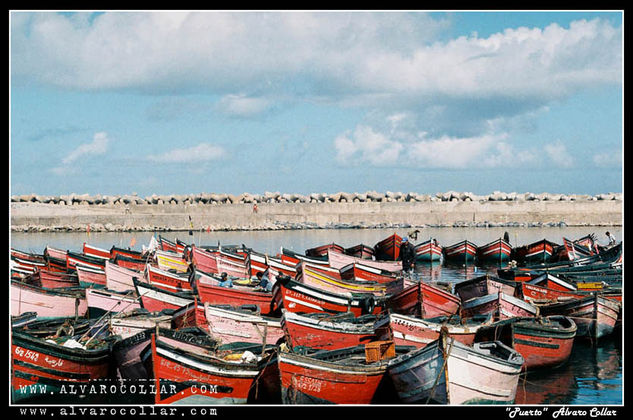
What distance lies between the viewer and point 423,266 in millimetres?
36531

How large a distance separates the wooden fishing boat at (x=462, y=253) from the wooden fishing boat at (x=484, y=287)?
55.3 feet

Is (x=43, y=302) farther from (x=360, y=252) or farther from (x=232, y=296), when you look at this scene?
(x=360, y=252)

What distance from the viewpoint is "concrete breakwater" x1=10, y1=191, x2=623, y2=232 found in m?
56.7

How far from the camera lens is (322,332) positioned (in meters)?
14.6

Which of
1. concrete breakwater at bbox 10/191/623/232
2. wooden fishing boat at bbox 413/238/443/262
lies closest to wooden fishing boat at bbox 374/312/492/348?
wooden fishing boat at bbox 413/238/443/262

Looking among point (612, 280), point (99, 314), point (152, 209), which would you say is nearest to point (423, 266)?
point (612, 280)

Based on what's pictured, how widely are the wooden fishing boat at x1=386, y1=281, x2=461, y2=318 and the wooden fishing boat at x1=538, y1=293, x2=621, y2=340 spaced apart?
2.31 meters

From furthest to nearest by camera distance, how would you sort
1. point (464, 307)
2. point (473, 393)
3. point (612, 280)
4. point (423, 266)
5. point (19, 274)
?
1. point (423, 266)
2. point (19, 274)
3. point (612, 280)
4. point (464, 307)
5. point (473, 393)

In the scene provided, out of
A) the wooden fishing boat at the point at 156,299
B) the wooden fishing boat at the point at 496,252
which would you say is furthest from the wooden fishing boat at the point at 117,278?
the wooden fishing boat at the point at 496,252

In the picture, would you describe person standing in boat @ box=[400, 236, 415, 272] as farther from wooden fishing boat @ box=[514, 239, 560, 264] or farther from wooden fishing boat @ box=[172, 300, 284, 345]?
wooden fishing boat @ box=[172, 300, 284, 345]

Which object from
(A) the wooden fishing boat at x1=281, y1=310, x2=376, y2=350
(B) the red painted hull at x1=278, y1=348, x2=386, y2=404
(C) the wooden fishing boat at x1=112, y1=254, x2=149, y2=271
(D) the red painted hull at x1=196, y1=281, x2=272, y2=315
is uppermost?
(C) the wooden fishing boat at x1=112, y1=254, x2=149, y2=271

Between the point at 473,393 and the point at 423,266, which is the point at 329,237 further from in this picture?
the point at 473,393

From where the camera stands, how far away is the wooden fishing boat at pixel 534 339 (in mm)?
14508

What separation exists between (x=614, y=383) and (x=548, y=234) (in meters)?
39.8
